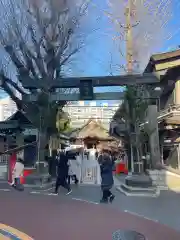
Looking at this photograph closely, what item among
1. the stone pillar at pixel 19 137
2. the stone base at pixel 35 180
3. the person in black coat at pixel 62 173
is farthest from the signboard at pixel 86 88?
the stone pillar at pixel 19 137

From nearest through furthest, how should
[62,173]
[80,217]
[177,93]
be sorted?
[80,217] → [62,173] → [177,93]

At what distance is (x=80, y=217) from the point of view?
25.7 feet

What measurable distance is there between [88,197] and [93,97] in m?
6.50

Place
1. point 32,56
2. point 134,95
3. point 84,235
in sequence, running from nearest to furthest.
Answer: point 84,235 < point 134,95 < point 32,56

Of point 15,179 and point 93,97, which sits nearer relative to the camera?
point 15,179

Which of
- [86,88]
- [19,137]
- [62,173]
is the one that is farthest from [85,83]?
[19,137]

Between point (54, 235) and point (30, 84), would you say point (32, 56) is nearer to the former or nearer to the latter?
point (30, 84)

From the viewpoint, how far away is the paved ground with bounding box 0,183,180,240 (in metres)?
6.35

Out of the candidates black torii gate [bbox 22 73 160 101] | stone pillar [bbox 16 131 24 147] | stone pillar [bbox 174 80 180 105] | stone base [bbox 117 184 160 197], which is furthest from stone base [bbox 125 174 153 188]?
stone pillar [bbox 16 131 24 147]

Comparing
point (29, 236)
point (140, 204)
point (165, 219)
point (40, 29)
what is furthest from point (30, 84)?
point (29, 236)

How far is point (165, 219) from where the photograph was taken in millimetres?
8352

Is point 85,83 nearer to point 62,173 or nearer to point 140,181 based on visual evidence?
point 62,173

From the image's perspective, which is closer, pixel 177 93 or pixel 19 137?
pixel 177 93

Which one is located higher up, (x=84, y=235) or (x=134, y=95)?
(x=134, y=95)
